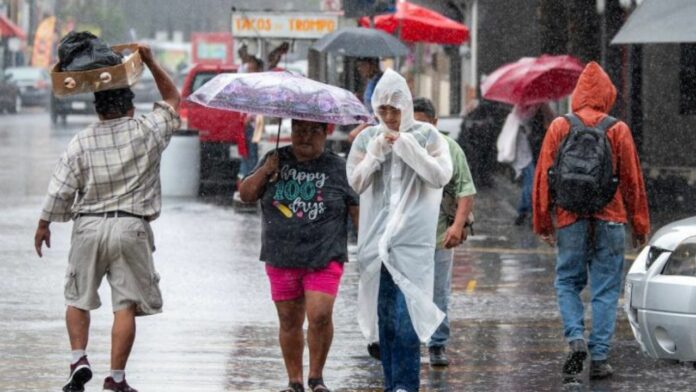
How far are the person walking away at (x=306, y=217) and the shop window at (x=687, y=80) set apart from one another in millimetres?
12311

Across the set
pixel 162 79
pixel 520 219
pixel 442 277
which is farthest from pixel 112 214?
pixel 520 219

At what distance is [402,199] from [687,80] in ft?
41.3

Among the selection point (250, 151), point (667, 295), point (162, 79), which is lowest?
point (250, 151)

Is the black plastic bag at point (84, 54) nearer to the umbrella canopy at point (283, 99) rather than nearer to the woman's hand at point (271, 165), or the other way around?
the umbrella canopy at point (283, 99)

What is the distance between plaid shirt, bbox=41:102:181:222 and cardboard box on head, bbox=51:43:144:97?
0.75ft

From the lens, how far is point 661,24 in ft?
50.3

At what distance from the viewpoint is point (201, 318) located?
11789 mm

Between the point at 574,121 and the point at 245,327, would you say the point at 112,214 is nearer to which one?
the point at 574,121

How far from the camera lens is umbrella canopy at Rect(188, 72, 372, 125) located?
8.61 metres

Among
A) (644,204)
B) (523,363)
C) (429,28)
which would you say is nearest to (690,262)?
(644,204)

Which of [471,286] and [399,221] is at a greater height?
[399,221]

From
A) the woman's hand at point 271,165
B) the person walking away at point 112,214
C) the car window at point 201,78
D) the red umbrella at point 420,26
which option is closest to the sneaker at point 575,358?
the woman's hand at point 271,165

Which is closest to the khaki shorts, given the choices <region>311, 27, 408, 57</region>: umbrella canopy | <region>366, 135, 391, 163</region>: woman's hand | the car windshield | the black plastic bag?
the black plastic bag

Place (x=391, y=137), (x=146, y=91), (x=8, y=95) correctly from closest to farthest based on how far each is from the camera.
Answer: (x=391, y=137) → (x=8, y=95) → (x=146, y=91)
